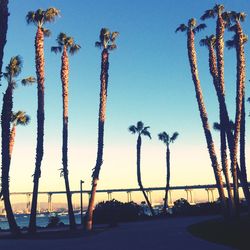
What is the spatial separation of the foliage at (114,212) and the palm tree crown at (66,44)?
15.0m

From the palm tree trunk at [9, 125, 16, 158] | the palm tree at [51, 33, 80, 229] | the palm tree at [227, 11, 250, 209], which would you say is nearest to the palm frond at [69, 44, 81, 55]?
the palm tree at [51, 33, 80, 229]

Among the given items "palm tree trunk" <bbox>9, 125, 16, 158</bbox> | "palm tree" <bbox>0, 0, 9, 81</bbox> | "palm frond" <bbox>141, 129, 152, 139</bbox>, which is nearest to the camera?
"palm tree" <bbox>0, 0, 9, 81</bbox>

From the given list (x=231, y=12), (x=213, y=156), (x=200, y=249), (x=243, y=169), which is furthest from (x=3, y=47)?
(x=231, y=12)

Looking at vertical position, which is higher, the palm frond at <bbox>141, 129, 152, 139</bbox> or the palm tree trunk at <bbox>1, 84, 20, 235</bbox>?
the palm frond at <bbox>141, 129, 152, 139</bbox>

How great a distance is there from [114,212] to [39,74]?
14.6 metres

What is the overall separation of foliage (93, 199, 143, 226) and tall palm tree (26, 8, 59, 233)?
9.18 meters

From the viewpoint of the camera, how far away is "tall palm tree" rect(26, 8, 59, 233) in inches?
1093

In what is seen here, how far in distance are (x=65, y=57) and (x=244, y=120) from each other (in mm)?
16972

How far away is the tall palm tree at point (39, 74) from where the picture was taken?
27750 mm

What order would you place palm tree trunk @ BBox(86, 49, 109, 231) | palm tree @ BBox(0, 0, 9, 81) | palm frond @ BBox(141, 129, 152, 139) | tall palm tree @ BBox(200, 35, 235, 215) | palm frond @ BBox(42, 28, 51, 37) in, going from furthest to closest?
palm frond @ BBox(141, 129, 152, 139) < palm frond @ BBox(42, 28, 51, 37) < palm tree trunk @ BBox(86, 49, 109, 231) < tall palm tree @ BBox(200, 35, 235, 215) < palm tree @ BBox(0, 0, 9, 81)

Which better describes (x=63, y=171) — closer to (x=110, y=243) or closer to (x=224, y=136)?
(x=224, y=136)

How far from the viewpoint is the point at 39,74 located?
30156 millimetres

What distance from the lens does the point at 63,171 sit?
32250mm

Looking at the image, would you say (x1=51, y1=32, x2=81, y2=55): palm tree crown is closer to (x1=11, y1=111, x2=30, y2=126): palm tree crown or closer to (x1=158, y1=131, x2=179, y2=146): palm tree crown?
(x1=11, y1=111, x2=30, y2=126): palm tree crown
